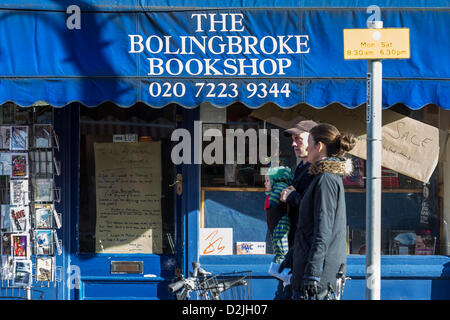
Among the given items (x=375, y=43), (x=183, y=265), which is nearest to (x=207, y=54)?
(x=375, y=43)

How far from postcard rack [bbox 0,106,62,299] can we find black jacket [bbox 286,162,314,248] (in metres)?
2.83

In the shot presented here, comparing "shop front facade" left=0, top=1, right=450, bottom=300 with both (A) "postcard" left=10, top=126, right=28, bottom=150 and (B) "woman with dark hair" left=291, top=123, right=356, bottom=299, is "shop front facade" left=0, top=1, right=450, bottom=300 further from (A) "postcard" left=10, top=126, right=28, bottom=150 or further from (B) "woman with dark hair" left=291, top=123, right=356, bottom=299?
(B) "woman with dark hair" left=291, top=123, right=356, bottom=299

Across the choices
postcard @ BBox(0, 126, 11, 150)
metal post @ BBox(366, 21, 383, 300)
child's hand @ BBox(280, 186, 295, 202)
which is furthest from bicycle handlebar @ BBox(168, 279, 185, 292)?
postcard @ BBox(0, 126, 11, 150)

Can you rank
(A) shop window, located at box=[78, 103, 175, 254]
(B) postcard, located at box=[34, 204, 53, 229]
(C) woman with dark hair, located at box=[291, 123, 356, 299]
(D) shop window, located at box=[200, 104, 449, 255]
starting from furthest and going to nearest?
(A) shop window, located at box=[78, 103, 175, 254]
(D) shop window, located at box=[200, 104, 449, 255]
(B) postcard, located at box=[34, 204, 53, 229]
(C) woman with dark hair, located at box=[291, 123, 356, 299]

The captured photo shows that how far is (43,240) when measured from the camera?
704 centimetres

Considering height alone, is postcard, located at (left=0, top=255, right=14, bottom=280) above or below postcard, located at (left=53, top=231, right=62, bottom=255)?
below

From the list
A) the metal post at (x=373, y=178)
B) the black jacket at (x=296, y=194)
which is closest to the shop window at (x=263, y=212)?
the black jacket at (x=296, y=194)

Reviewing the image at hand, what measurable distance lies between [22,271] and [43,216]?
2.04ft

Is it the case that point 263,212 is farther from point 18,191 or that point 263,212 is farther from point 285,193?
point 18,191

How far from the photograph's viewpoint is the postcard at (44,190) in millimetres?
7055

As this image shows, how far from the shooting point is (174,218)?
7.22 metres

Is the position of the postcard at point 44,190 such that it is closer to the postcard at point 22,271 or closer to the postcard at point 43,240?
the postcard at point 43,240

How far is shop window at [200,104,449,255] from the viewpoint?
712 cm

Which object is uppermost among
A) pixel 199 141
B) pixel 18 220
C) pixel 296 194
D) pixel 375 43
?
pixel 375 43
